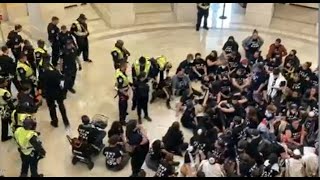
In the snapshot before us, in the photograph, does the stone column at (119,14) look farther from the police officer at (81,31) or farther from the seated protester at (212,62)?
the seated protester at (212,62)

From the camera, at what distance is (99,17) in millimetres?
16219

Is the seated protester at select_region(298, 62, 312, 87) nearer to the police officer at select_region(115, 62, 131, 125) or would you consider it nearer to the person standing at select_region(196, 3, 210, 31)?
the police officer at select_region(115, 62, 131, 125)

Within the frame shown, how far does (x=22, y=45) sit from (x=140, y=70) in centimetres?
291

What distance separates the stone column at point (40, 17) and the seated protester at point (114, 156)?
534 cm

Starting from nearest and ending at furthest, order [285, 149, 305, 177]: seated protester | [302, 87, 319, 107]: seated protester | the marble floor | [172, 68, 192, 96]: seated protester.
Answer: [285, 149, 305, 177]: seated protester < the marble floor < [302, 87, 319, 107]: seated protester < [172, 68, 192, 96]: seated protester

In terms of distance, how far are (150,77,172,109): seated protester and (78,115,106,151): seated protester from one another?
2179 mm

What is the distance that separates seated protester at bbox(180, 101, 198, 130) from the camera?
11281 mm

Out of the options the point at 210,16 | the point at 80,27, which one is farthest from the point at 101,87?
the point at 210,16

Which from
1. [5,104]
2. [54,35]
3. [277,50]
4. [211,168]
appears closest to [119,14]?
[54,35]

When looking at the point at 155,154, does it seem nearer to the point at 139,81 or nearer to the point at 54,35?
the point at 139,81

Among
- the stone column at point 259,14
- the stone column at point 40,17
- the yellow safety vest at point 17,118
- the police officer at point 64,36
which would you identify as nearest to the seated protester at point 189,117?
the police officer at point 64,36

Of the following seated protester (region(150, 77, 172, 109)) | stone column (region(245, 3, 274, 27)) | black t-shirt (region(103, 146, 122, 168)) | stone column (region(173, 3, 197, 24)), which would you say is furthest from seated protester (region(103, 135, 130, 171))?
stone column (region(245, 3, 274, 27))

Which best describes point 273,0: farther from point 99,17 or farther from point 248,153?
point 248,153

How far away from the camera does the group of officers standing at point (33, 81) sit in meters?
9.70
